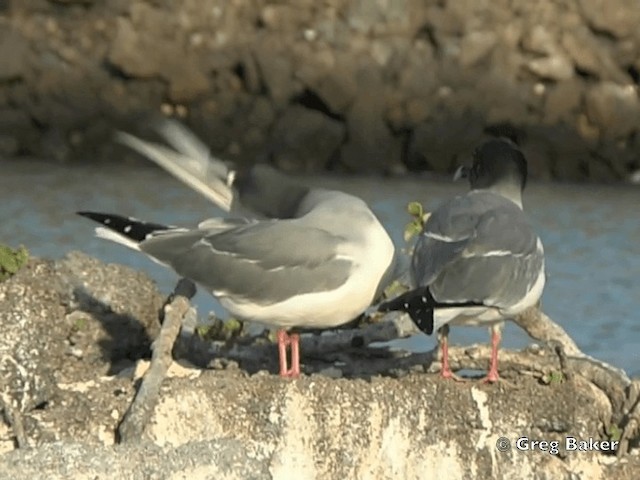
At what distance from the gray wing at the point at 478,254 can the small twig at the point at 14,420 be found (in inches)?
56.0

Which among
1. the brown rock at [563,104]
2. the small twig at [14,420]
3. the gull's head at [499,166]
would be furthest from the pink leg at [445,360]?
the brown rock at [563,104]

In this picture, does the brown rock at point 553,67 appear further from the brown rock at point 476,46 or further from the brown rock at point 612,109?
the brown rock at point 476,46

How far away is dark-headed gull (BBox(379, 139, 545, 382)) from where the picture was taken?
640cm

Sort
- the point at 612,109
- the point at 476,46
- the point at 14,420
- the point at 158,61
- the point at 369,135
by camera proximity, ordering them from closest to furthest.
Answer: the point at 14,420 → the point at 612,109 → the point at 369,135 → the point at 476,46 → the point at 158,61

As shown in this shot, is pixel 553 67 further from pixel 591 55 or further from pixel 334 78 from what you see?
pixel 334 78

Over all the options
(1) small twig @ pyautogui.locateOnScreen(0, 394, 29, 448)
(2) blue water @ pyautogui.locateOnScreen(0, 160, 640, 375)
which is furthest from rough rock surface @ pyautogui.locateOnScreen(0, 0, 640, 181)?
(1) small twig @ pyautogui.locateOnScreen(0, 394, 29, 448)

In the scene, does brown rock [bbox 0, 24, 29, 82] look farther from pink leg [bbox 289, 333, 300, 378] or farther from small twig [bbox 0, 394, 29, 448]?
small twig [bbox 0, 394, 29, 448]

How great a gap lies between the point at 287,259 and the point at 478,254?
26.1 inches

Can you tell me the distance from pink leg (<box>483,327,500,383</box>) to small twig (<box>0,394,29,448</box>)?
160 cm

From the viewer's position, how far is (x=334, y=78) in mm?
21797

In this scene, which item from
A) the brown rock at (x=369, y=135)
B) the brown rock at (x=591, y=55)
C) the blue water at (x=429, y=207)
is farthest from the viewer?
the brown rock at (x=591, y=55)

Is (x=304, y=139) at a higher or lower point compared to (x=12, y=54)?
higher

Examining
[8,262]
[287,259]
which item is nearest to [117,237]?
[8,262]

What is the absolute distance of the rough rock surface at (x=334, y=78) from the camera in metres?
21.3
